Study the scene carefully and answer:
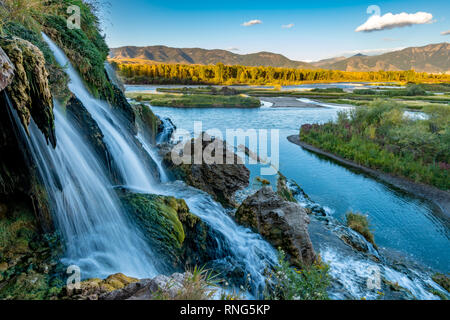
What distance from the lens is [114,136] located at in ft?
27.1

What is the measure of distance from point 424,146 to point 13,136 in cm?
2396

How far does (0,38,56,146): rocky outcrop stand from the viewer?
344 cm

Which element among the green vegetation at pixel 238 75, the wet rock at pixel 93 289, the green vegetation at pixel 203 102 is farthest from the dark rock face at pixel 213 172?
the green vegetation at pixel 238 75

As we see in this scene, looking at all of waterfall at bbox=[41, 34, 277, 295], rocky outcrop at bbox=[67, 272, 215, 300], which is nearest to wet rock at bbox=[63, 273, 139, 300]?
rocky outcrop at bbox=[67, 272, 215, 300]

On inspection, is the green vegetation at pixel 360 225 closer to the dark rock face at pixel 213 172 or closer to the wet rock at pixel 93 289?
the dark rock face at pixel 213 172

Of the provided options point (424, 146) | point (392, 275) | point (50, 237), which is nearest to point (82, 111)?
point (50, 237)

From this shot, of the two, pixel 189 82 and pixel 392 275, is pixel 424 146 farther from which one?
pixel 189 82

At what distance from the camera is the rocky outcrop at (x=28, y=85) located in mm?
3439

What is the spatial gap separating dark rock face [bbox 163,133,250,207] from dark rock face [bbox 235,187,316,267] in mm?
2007

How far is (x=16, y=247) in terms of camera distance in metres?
4.19

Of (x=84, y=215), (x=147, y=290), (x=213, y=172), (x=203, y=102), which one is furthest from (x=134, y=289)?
(x=203, y=102)

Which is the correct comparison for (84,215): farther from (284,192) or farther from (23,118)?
(284,192)

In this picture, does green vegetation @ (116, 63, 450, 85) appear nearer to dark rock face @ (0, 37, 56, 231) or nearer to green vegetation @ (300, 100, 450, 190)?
green vegetation @ (300, 100, 450, 190)

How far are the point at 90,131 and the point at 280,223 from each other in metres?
6.09
